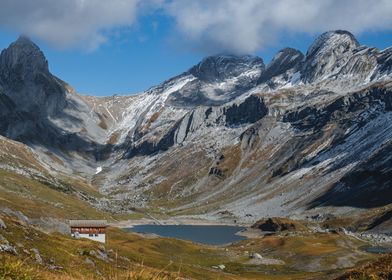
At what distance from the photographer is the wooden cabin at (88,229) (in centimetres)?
9612

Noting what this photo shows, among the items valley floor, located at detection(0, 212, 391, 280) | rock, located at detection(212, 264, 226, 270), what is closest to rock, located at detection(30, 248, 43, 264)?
valley floor, located at detection(0, 212, 391, 280)

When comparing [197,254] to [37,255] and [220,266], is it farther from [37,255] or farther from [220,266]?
[37,255]

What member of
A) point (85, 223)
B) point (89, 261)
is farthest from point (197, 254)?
point (89, 261)

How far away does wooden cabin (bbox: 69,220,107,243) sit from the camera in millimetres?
96125

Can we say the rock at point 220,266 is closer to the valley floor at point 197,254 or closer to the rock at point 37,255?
the valley floor at point 197,254

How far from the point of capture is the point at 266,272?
110875 mm

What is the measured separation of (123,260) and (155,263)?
2021 centimetres

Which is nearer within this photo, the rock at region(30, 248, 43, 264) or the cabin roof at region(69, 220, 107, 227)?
the rock at region(30, 248, 43, 264)

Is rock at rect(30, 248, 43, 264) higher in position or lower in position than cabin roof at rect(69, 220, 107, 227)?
lower

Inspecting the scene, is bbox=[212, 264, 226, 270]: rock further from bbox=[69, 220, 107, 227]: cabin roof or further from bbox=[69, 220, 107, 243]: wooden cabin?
bbox=[69, 220, 107, 227]: cabin roof

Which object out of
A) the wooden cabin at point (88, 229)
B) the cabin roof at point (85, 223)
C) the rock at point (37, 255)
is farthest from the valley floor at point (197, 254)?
the cabin roof at point (85, 223)

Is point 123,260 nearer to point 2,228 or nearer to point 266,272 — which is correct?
point 2,228

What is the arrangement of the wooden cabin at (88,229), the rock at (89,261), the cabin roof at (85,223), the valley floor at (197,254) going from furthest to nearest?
the cabin roof at (85,223) < the wooden cabin at (88,229) < the rock at (89,261) < the valley floor at (197,254)

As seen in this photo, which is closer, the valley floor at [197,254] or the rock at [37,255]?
the rock at [37,255]
